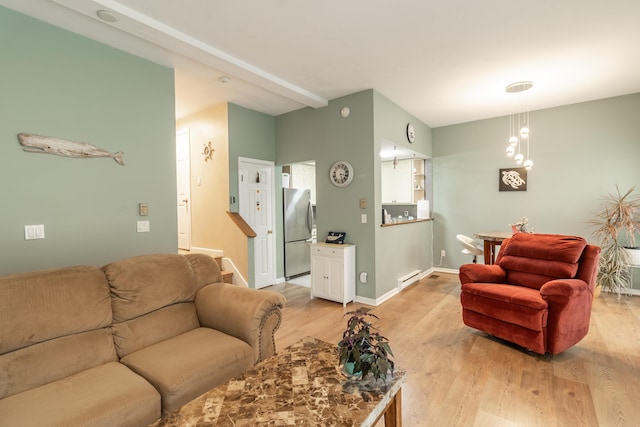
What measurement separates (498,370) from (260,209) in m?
3.62

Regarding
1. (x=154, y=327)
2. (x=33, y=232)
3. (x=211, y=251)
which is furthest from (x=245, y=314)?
(x=211, y=251)

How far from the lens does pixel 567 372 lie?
225cm

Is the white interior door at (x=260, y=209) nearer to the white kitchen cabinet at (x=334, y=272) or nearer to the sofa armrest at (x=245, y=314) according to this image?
the white kitchen cabinet at (x=334, y=272)

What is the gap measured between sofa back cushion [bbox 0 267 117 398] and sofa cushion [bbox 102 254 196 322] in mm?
74

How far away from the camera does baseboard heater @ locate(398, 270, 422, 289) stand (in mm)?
4395

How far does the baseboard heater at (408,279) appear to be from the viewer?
14.4 ft

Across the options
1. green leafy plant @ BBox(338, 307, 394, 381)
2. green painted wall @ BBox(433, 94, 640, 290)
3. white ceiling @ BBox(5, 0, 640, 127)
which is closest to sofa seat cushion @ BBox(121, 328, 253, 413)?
green leafy plant @ BBox(338, 307, 394, 381)

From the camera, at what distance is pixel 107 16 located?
2182mm

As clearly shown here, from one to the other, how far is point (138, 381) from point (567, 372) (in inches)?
117

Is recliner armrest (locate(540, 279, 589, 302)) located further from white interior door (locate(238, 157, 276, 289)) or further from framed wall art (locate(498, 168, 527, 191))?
white interior door (locate(238, 157, 276, 289))

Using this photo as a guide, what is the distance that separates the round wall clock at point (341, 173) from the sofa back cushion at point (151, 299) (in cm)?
Result: 231

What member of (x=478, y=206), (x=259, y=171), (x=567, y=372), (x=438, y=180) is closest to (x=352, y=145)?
(x=259, y=171)

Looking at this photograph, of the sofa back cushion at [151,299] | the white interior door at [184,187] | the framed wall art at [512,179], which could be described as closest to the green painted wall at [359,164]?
the white interior door at [184,187]

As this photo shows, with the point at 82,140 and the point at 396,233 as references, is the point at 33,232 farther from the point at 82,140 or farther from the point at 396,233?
the point at 396,233
